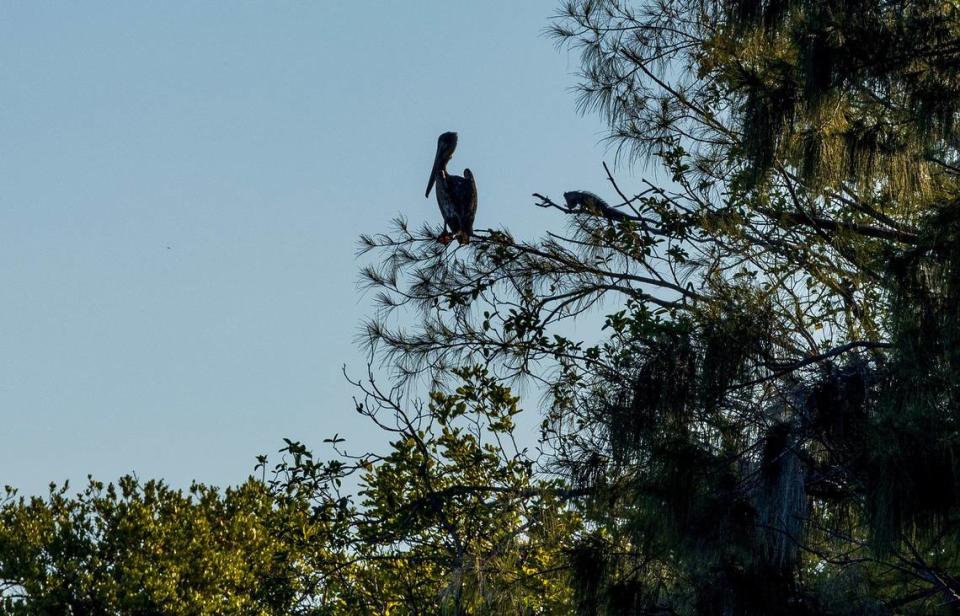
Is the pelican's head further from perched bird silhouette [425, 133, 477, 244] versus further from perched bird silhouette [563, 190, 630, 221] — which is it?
perched bird silhouette [563, 190, 630, 221]

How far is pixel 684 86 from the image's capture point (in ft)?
27.9

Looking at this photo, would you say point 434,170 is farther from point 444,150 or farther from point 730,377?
point 730,377

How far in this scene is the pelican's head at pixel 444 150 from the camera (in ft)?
29.1

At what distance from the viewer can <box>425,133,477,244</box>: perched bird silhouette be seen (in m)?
7.89

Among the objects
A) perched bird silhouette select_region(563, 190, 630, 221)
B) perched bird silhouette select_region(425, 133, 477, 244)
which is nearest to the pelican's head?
perched bird silhouette select_region(425, 133, 477, 244)

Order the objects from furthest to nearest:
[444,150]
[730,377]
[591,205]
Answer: [444,150], [591,205], [730,377]

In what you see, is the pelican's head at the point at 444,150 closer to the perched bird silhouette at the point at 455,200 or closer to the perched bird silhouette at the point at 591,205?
the perched bird silhouette at the point at 455,200

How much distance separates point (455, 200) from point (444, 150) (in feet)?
2.38

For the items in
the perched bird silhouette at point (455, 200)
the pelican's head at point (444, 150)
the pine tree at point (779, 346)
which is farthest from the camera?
the pelican's head at point (444, 150)

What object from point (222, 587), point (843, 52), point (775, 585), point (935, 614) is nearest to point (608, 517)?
point (775, 585)

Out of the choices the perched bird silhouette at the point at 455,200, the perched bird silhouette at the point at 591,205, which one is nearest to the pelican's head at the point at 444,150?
the perched bird silhouette at the point at 455,200

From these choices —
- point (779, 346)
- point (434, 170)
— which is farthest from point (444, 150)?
point (779, 346)

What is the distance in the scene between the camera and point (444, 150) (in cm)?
896

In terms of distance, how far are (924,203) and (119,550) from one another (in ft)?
39.9
